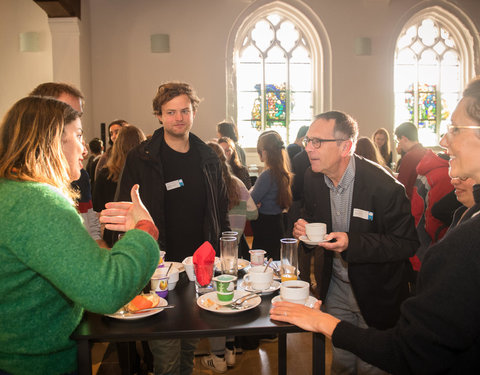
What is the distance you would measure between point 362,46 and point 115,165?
6.85 m

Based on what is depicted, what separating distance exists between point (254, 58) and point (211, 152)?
6908 millimetres

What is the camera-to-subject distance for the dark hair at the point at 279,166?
391 centimetres

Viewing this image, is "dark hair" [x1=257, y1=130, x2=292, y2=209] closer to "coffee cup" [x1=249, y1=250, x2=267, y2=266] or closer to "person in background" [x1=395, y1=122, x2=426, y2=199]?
"person in background" [x1=395, y1=122, x2=426, y2=199]

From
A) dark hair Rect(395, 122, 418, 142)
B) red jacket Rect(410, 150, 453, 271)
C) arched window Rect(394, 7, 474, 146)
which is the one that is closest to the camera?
red jacket Rect(410, 150, 453, 271)

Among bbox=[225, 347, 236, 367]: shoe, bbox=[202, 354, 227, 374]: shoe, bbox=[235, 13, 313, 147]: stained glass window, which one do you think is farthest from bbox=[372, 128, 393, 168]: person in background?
bbox=[202, 354, 227, 374]: shoe

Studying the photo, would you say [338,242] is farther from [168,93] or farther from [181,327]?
[168,93]

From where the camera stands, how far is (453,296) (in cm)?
102

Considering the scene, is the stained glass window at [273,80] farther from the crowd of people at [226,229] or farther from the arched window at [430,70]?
the crowd of people at [226,229]

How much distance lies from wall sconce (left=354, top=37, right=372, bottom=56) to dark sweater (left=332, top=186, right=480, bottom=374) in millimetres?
8293

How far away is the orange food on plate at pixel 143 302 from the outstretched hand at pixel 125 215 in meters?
0.28

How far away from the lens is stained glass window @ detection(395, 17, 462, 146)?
31.3ft

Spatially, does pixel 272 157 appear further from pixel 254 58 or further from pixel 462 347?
pixel 254 58

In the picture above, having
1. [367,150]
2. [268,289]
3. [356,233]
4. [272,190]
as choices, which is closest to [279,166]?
[272,190]

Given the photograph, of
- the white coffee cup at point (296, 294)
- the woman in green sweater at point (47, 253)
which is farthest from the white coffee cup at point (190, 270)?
the woman in green sweater at point (47, 253)
